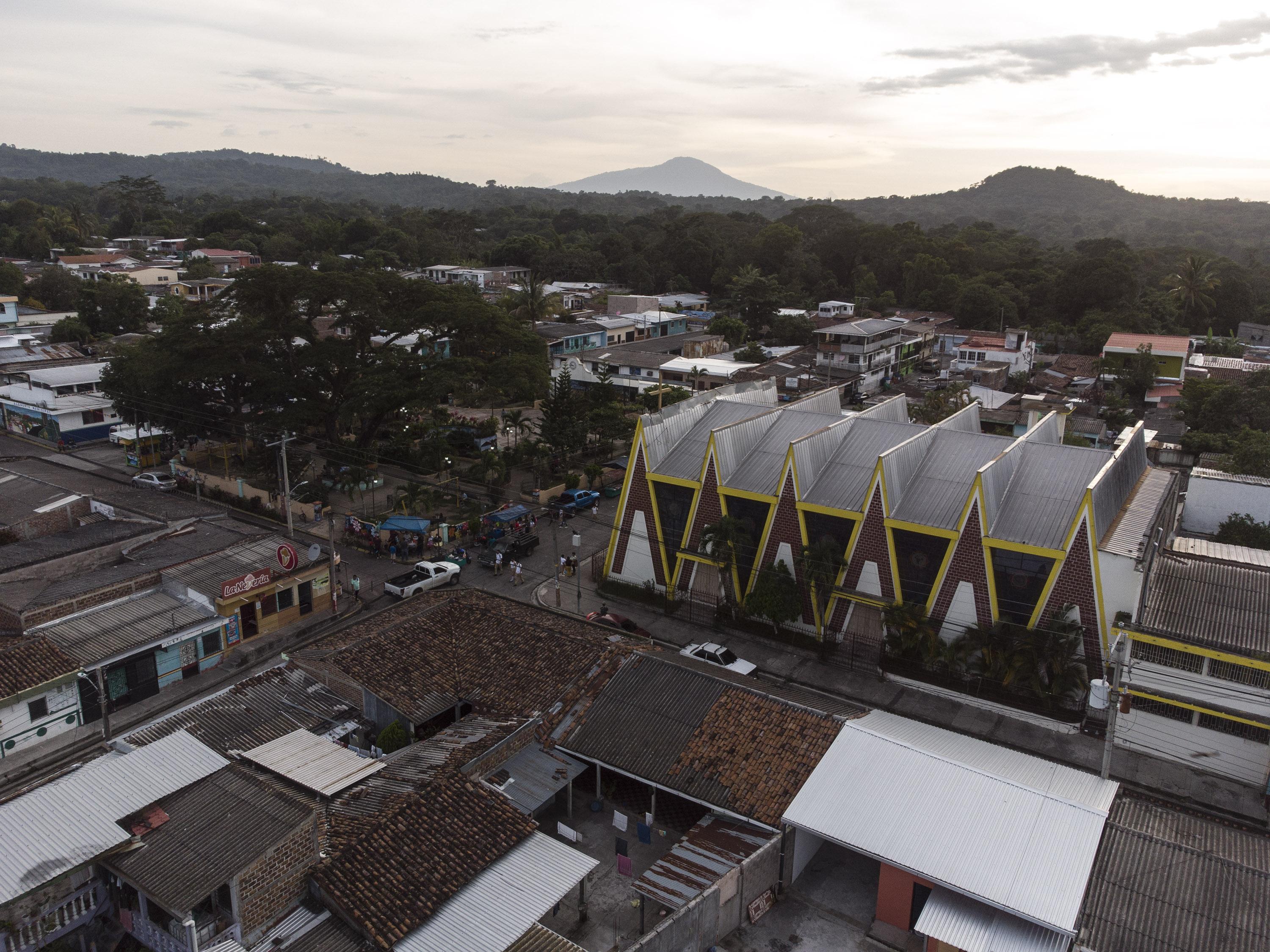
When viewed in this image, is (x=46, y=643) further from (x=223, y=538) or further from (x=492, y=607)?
(x=492, y=607)

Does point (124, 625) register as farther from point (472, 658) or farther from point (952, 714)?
point (952, 714)

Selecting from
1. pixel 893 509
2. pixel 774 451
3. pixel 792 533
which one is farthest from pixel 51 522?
pixel 893 509

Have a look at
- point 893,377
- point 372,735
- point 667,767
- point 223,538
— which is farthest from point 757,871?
point 893,377

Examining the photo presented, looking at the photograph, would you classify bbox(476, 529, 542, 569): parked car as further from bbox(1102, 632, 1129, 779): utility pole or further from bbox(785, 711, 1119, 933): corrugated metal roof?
bbox(1102, 632, 1129, 779): utility pole

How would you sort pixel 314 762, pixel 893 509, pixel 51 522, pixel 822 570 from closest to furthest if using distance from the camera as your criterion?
pixel 314 762 → pixel 893 509 → pixel 822 570 → pixel 51 522

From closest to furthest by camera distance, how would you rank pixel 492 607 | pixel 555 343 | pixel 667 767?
A: pixel 667 767 < pixel 492 607 < pixel 555 343

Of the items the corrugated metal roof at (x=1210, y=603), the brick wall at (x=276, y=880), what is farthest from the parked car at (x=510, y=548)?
the corrugated metal roof at (x=1210, y=603)
